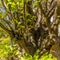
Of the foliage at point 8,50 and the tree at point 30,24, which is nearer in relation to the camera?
the tree at point 30,24

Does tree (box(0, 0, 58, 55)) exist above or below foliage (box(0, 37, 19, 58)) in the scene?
above

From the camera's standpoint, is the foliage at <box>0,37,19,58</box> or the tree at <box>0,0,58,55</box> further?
the foliage at <box>0,37,19,58</box>

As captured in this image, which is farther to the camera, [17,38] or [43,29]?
[43,29]

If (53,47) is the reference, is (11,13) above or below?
above

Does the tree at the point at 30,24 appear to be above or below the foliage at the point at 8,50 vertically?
above

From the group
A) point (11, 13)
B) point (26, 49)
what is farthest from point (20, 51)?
point (11, 13)

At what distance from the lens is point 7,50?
3.17m

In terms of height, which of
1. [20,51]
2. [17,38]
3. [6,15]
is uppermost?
[6,15]

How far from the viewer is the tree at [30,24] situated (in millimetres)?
2889

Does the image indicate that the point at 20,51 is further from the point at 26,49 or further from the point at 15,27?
the point at 15,27

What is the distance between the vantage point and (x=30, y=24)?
3238 mm

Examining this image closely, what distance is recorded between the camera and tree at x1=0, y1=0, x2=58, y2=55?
2.89 meters

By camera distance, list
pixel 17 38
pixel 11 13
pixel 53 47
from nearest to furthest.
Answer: pixel 11 13 → pixel 17 38 → pixel 53 47

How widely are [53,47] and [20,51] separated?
648 millimetres
